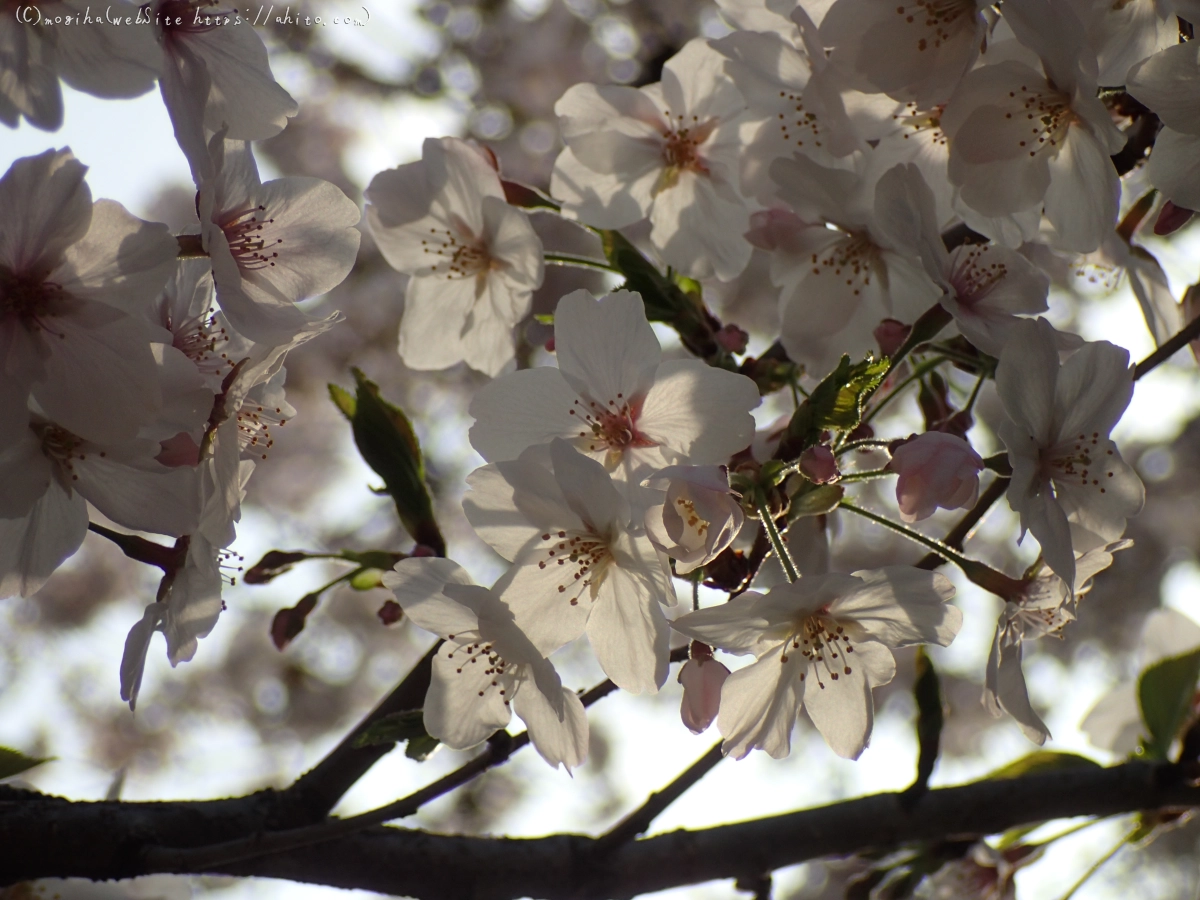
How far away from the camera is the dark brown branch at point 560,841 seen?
3.73 ft

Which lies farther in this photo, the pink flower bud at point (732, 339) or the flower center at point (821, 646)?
the pink flower bud at point (732, 339)

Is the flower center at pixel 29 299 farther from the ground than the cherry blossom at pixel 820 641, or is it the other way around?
the flower center at pixel 29 299

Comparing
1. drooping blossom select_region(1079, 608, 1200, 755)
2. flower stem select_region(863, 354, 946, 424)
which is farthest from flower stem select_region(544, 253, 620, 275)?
drooping blossom select_region(1079, 608, 1200, 755)

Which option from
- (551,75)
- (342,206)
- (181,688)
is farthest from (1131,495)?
(181,688)

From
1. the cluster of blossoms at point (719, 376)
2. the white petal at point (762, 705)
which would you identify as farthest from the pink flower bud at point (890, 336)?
the white petal at point (762, 705)

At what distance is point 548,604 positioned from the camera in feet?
3.26

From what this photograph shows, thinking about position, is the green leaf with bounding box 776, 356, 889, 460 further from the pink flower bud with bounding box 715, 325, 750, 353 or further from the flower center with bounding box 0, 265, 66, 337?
the flower center with bounding box 0, 265, 66, 337

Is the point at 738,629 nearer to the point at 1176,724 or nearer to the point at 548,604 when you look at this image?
the point at 548,604

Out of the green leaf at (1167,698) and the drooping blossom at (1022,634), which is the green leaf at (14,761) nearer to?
the drooping blossom at (1022,634)

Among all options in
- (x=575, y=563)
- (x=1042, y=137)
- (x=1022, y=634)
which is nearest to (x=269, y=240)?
(x=575, y=563)

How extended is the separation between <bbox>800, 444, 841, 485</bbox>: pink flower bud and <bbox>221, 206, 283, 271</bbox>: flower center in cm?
63

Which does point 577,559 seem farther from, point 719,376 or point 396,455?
point 396,455

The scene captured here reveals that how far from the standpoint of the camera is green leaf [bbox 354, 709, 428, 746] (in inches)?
41.7

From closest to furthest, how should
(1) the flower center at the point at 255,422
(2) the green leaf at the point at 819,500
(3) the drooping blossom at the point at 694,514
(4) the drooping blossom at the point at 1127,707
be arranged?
(3) the drooping blossom at the point at 694,514 < (2) the green leaf at the point at 819,500 < (1) the flower center at the point at 255,422 < (4) the drooping blossom at the point at 1127,707
